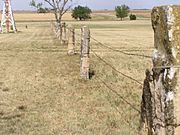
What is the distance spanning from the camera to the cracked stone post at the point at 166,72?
3.14m

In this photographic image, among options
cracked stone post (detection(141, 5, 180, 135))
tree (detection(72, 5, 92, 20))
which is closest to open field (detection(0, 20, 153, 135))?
cracked stone post (detection(141, 5, 180, 135))

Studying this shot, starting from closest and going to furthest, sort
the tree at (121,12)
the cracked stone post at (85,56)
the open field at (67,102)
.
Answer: the open field at (67,102)
the cracked stone post at (85,56)
the tree at (121,12)

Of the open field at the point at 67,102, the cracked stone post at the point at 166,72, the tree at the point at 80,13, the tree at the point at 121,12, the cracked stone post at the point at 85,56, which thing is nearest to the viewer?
the cracked stone post at the point at 166,72

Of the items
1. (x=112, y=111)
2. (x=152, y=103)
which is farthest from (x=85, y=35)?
(x=152, y=103)

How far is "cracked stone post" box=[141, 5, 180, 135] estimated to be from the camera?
3137 millimetres

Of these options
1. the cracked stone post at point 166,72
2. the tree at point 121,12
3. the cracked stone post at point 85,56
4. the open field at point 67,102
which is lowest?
the tree at point 121,12

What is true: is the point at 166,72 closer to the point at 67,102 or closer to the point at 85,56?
the point at 67,102

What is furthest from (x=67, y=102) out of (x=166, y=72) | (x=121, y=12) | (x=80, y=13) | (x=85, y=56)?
(x=121, y=12)

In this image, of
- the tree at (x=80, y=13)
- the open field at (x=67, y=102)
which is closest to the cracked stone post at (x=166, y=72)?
the open field at (x=67, y=102)

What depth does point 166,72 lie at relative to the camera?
10.5ft

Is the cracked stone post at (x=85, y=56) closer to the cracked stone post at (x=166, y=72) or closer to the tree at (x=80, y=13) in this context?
the cracked stone post at (x=166, y=72)

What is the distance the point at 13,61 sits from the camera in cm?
1862

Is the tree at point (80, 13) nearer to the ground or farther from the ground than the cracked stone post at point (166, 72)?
nearer to the ground

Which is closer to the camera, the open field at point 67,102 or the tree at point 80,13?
the open field at point 67,102
